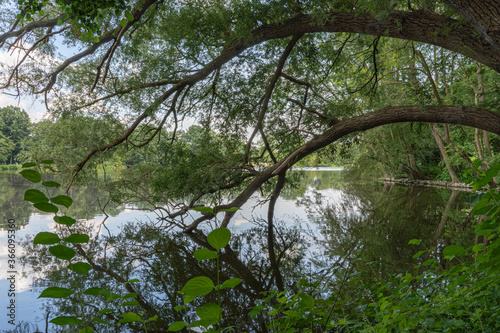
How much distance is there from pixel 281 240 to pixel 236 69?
128 inches

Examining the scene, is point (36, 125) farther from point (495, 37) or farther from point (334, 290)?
point (495, 37)

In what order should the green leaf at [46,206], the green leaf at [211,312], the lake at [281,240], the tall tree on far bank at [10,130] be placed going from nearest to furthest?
the green leaf at [46,206], the green leaf at [211,312], the lake at [281,240], the tall tree on far bank at [10,130]

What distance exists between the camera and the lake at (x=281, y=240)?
3.70 meters

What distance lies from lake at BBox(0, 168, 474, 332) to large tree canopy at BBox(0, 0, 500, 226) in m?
0.96

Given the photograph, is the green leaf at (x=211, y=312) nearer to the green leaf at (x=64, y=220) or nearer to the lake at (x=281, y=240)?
the green leaf at (x=64, y=220)

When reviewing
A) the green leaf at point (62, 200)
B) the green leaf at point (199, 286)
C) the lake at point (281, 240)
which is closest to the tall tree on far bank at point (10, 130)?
the lake at point (281, 240)

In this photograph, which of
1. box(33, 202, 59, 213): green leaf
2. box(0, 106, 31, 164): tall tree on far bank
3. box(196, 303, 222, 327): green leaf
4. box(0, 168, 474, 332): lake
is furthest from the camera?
box(0, 106, 31, 164): tall tree on far bank

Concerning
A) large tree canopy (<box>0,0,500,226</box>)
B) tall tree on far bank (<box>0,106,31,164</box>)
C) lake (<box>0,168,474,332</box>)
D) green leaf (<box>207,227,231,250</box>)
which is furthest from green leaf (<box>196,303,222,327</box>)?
tall tree on far bank (<box>0,106,31,164</box>)

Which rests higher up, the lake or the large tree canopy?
the large tree canopy

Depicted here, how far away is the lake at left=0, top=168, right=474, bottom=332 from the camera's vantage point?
370 cm

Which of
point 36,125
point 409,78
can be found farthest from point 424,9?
point 409,78

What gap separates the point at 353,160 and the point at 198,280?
18018 millimetres

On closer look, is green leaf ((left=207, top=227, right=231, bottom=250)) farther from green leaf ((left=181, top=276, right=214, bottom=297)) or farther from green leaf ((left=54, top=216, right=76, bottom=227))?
green leaf ((left=54, top=216, right=76, bottom=227))

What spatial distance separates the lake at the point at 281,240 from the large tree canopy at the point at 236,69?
0.96 meters
